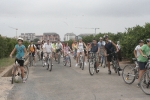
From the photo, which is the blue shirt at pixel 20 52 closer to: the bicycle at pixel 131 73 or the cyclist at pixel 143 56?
the bicycle at pixel 131 73

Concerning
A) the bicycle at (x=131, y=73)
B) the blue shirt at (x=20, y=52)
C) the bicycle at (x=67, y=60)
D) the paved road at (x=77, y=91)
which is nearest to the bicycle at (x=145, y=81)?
the paved road at (x=77, y=91)

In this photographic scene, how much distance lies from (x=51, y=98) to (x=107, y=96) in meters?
1.79

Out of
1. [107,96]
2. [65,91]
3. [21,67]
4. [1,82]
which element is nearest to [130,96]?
[107,96]

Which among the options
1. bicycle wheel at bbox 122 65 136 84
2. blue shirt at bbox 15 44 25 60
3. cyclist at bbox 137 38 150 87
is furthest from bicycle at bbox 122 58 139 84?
blue shirt at bbox 15 44 25 60

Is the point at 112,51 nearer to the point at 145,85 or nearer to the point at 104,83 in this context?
the point at 104,83

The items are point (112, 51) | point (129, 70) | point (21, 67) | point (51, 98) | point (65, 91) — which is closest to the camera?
point (51, 98)

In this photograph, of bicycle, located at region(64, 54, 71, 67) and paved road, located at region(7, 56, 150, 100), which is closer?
paved road, located at region(7, 56, 150, 100)

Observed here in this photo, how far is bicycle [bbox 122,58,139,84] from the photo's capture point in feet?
34.4

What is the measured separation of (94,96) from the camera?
8.72 meters

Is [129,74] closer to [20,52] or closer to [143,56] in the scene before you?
[143,56]

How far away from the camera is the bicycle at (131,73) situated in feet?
34.4

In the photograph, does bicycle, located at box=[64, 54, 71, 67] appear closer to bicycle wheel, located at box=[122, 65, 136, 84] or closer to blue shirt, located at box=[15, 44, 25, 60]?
blue shirt, located at box=[15, 44, 25, 60]

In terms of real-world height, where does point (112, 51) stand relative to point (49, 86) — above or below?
above

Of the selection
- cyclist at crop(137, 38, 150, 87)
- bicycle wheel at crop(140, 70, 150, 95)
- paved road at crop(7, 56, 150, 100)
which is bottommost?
paved road at crop(7, 56, 150, 100)
